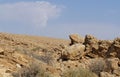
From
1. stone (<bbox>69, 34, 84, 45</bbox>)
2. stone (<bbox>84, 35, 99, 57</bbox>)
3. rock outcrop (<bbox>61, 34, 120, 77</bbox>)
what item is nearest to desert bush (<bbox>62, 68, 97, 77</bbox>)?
rock outcrop (<bbox>61, 34, 120, 77</bbox>)

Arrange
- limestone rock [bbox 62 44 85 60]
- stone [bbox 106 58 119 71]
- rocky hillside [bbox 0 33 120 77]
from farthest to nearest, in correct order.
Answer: limestone rock [bbox 62 44 85 60]
stone [bbox 106 58 119 71]
rocky hillside [bbox 0 33 120 77]

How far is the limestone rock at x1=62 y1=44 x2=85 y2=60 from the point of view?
88.0 feet

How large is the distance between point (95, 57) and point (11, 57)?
796 cm

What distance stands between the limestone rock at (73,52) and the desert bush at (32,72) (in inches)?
276

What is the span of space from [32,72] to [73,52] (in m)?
7.41

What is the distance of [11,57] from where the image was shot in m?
21.3

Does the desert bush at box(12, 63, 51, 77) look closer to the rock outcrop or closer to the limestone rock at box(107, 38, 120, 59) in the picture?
the rock outcrop

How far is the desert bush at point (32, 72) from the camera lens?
19.4 m

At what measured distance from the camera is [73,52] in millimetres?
26828

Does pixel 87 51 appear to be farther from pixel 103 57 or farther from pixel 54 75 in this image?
pixel 54 75

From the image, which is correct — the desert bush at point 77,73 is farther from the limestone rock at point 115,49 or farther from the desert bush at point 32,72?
the limestone rock at point 115,49

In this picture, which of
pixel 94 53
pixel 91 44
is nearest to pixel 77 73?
pixel 94 53

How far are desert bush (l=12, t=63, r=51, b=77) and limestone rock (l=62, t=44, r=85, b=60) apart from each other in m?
7.02

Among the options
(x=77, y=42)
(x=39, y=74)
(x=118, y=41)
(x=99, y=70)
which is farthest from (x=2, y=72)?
(x=77, y=42)
